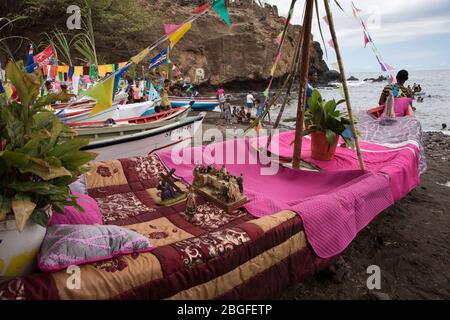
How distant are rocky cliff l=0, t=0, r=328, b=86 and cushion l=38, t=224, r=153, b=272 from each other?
26.4 meters

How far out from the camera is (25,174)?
6.43 ft

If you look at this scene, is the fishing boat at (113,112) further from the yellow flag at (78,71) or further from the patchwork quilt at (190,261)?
the patchwork quilt at (190,261)

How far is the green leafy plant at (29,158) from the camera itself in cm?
183

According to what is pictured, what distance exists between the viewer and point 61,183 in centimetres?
207

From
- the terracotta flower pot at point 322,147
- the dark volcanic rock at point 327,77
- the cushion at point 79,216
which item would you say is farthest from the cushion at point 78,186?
the dark volcanic rock at point 327,77

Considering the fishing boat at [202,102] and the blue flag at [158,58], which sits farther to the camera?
the fishing boat at [202,102]

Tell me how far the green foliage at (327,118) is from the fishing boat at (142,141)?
12.2ft

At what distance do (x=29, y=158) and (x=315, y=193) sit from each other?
127 inches

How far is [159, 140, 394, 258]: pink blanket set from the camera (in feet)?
9.84

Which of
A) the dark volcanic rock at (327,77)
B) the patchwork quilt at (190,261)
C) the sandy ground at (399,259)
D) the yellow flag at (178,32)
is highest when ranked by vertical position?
the dark volcanic rock at (327,77)

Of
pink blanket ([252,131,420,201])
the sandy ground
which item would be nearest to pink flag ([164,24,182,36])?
pink blanket ([252,131,420,201])

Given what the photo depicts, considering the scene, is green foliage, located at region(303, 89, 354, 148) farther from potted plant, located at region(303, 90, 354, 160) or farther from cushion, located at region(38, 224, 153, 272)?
cushion, located at region(38, 224, 153, 272)
